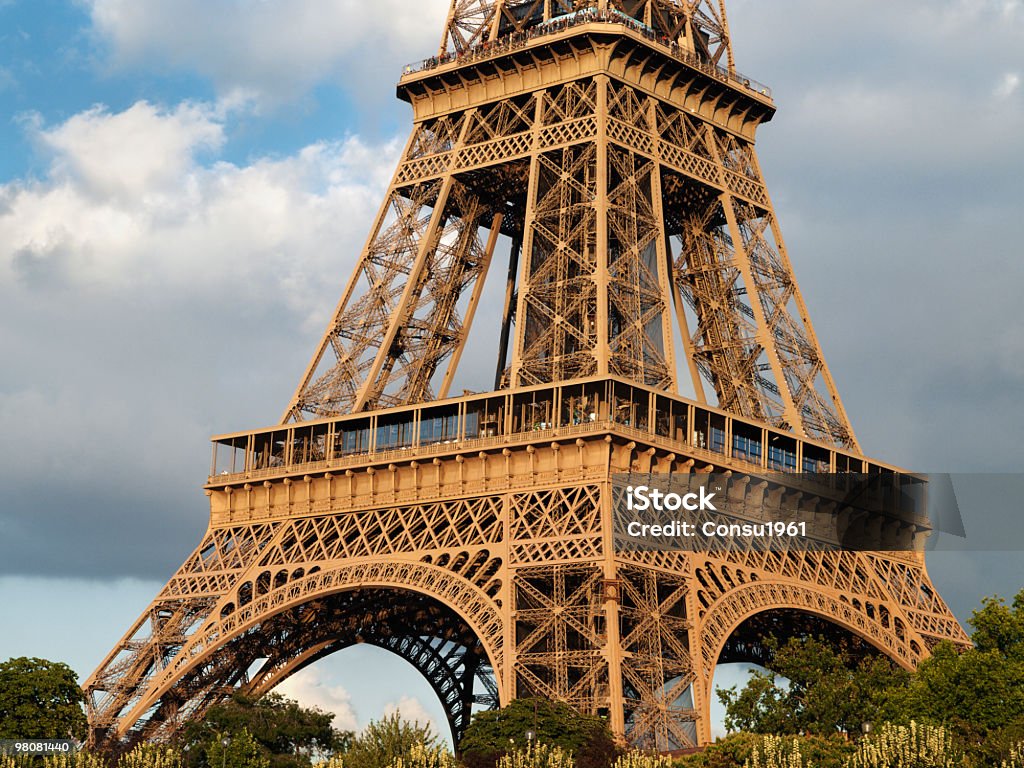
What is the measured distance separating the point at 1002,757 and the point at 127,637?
33.8m

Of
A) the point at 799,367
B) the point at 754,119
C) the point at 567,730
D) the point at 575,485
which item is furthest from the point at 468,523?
the point at 754,119

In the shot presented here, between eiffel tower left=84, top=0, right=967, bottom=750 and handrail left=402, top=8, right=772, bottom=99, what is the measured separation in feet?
0.54

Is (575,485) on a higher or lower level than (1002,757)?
higher

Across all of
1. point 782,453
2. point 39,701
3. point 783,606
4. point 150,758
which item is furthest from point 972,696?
point 39,701

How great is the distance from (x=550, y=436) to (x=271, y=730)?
14.8m

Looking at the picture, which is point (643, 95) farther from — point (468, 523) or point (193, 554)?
point (193, 554)

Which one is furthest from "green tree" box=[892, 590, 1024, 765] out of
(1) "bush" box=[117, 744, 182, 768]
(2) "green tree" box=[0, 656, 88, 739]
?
(2) "green tree" box=[0, 656, 88, 739]

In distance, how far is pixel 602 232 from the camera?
257 feet

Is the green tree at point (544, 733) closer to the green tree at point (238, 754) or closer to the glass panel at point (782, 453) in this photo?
the green tree at point (238, 754)

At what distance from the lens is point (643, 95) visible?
84.8 metres

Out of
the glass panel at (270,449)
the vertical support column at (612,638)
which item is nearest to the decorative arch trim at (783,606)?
the vertical support column at (612,638)

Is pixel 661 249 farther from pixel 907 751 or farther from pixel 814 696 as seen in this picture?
pixel 907 751

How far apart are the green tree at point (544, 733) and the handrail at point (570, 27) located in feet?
98.3

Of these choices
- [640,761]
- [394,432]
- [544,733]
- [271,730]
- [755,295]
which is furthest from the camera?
[755,295]
